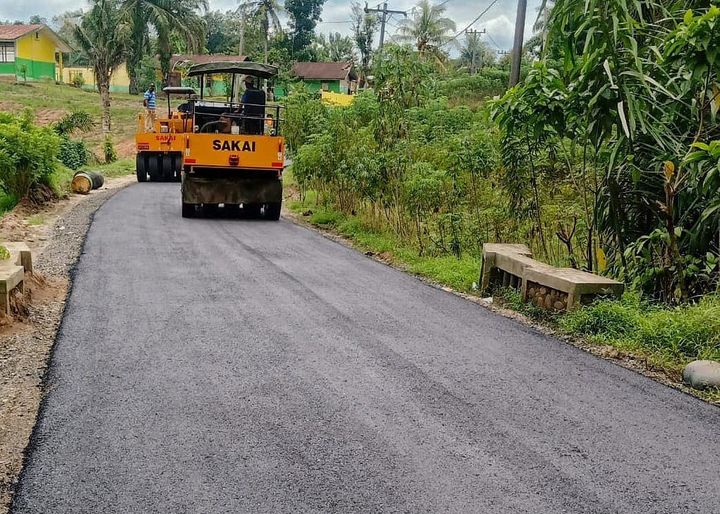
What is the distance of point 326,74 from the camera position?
2272 inches

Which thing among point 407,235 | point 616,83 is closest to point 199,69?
point 407,235

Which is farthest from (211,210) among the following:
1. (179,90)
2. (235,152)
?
(179,90)

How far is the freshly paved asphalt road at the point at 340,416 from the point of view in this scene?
348cm

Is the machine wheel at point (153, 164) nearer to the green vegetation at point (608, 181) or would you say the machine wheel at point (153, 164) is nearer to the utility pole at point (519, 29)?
the utility pole at point (519, 29)

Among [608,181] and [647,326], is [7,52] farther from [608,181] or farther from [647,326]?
[647,326]

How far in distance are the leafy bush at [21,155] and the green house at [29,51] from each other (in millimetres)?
41373

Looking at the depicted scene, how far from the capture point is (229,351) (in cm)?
557

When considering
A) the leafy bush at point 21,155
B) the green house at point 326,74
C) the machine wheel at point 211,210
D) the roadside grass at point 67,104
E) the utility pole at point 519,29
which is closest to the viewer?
the leafy bush at point 21,155

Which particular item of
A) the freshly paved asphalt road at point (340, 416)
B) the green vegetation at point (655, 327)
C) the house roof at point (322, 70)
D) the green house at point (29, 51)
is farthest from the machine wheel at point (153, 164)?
the house roof at point (322, 70)

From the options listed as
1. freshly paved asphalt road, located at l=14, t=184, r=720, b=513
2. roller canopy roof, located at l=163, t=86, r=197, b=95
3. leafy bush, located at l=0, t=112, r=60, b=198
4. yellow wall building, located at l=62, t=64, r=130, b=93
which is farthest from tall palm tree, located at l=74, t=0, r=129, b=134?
freshly paved asphalt road, located at l=14, t=184, r=720, b=513

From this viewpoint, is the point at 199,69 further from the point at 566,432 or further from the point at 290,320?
the point at 566,432

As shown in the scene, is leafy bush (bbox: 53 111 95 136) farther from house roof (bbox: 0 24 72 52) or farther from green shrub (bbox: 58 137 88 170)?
house roof (bbox: 0 24 72 52)

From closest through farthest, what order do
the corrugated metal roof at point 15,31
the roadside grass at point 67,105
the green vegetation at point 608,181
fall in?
the green vegetation at point 608,181 → the roadside grass at point 67,105 → the corrugated metal roof at point 15,31

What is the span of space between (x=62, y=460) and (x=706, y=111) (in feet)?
19.1
